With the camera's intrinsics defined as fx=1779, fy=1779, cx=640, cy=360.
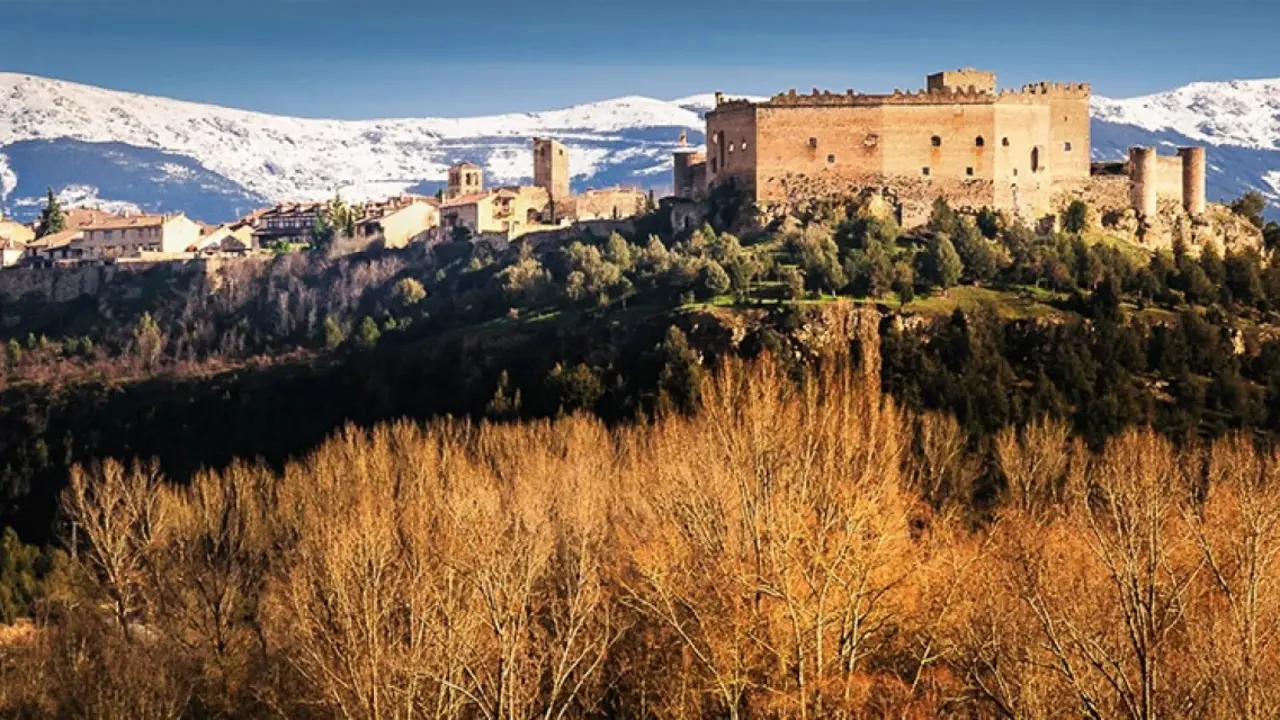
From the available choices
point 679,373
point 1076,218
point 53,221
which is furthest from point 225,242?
point 679,373

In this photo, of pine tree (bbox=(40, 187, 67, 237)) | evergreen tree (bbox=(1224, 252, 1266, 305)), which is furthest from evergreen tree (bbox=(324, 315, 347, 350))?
evergreen tree (bbox=(1224, 252, 1266, 305))

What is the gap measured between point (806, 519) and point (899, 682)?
17.4 ft

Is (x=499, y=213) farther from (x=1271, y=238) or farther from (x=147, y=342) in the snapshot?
(x=1271, y=238)

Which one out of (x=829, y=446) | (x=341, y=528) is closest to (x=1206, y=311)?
(x=829, y=446)

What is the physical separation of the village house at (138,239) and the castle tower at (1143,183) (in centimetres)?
6417

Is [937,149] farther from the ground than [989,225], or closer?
farther from the ground

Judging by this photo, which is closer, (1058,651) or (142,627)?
(1058,651)

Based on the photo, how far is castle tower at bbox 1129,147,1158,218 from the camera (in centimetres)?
8906

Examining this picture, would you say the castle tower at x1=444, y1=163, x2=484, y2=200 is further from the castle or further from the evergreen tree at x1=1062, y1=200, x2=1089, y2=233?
the evergreen tree at x1=1062, y1=200, x2=1089, y2=233

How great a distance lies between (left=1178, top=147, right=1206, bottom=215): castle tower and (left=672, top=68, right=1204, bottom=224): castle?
742 millimetres

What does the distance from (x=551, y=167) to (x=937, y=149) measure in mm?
38174

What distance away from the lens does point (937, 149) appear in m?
87.4

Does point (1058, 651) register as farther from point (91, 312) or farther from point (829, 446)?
point (91, 312)

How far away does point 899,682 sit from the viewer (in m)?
33.8
